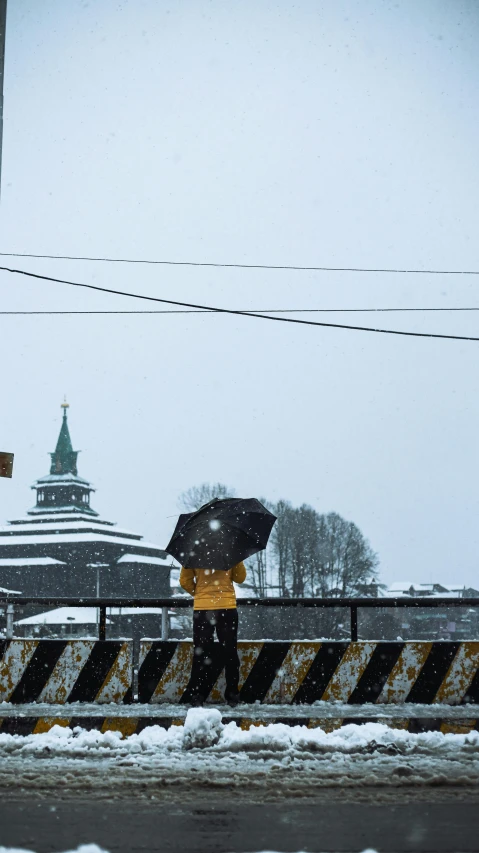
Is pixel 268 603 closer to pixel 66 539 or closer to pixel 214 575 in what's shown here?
pixel 214 575

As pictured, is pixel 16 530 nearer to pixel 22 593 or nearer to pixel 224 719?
pixel 22 593

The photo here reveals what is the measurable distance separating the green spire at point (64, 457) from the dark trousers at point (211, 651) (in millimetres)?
102992

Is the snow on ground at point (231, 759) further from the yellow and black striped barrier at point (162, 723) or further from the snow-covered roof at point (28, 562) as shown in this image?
the snow-covered roof at point (28, 562)

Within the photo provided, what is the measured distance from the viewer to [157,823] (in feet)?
17.0

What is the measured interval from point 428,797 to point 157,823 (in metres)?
1.57

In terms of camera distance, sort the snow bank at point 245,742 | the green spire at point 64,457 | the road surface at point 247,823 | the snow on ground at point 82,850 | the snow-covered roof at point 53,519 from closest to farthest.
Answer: the snow on ground at point 82,850 < the road surface at point 247,823 < the snow bank at point 245,742 < the snow-covered roof at point 53,519 < the green spire at point 64,457

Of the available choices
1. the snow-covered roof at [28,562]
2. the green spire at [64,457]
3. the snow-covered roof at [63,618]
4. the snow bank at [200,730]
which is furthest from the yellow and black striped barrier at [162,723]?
the green spire at [64,457]

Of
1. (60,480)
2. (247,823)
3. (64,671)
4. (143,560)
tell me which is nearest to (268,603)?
(64,671)

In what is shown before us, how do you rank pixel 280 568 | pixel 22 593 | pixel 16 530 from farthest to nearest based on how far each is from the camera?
pixel 16 530
pixel 22 593
pixel 280 568

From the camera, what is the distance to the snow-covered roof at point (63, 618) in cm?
8231

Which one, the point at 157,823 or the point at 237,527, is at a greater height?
the point at 237,527

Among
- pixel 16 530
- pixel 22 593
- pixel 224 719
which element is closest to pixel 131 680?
pixel 224 719

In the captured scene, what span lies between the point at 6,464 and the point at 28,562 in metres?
81.7

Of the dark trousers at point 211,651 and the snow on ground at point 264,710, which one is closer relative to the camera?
Answer: the snow on ground at point 264,710
